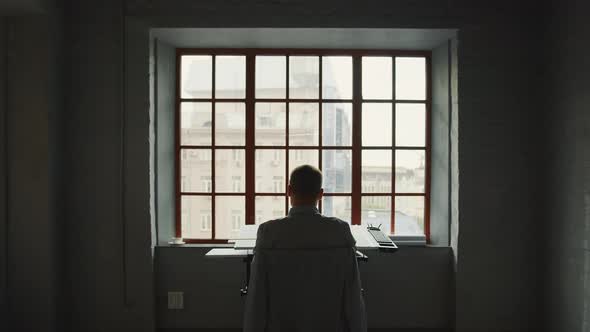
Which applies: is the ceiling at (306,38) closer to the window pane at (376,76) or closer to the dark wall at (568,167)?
the window pane at (376,76)

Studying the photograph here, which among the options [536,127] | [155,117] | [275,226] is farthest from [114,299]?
[536,127]

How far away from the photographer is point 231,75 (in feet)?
12.0

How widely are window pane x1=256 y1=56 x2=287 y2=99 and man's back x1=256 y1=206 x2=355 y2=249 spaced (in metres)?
2.03

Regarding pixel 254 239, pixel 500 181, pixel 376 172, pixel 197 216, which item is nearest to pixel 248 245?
pixel 254 239

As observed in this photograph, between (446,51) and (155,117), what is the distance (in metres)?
2.35

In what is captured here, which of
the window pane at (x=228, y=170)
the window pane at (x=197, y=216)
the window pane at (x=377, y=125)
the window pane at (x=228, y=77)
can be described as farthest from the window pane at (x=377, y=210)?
the window pane at (x=228, y=77)

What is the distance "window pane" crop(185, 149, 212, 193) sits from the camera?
3656mm

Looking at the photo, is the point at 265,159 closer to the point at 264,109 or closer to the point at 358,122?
the point at 264,109

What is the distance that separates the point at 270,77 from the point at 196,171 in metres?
1.01

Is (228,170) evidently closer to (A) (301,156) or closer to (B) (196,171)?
(B) (196,171)

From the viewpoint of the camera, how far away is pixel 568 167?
9.82 feet

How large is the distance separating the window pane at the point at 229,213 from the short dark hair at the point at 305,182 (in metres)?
1.80

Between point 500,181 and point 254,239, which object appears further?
point 500,181

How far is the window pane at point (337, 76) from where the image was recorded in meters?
3.67
